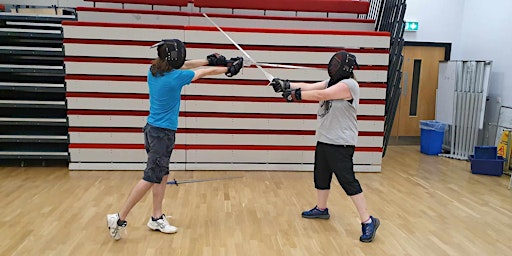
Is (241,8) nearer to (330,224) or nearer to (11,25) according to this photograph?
(11,25)

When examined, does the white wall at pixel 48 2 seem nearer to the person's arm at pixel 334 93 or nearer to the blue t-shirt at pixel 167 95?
the blue t-shirt at pixel 167 95

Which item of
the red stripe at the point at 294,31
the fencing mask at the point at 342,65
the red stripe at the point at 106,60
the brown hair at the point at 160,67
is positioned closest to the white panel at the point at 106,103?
the red stripe at the point at 106,60

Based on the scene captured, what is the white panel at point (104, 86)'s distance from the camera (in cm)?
562

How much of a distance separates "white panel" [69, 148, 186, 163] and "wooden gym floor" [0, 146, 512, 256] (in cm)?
24

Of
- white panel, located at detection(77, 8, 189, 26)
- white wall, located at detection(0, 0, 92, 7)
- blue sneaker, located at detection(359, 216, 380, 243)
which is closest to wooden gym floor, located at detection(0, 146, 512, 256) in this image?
blue sneaker, located at detection(359, 216, 380, 243)

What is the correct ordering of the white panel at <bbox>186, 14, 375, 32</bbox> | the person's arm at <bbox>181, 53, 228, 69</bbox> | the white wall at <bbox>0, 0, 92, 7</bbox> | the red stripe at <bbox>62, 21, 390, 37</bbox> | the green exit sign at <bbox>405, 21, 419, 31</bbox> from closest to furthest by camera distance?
the person's arm at <bbox>181, 53, 228, 69</bbox>, the red stripe at <bbox>62, 21, 390, 37</bbox>, the white panel at <bbox>186, 14, 375, 32</bbox>, the white wall at <bbox>0, 0, 92, 7</bbox>, the green exit sign at <bbox>405, 21, 419, 31</bbox>

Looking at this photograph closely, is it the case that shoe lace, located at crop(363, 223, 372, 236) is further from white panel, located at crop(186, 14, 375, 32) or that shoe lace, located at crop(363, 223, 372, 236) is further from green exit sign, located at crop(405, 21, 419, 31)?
green exit sign, located at crop(405, 21, 419, 31)

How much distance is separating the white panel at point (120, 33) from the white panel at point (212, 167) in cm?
168

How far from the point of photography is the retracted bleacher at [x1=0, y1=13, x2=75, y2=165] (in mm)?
5742

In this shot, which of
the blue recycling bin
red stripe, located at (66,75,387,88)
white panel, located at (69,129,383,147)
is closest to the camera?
red stripe, located at (66,75,387,88)

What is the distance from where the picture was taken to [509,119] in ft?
21.5

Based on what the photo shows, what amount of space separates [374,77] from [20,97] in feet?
16.4

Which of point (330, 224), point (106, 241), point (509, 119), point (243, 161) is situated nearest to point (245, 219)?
point (330, 224)

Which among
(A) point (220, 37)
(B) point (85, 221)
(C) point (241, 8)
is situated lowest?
(B) point (85, 221)
